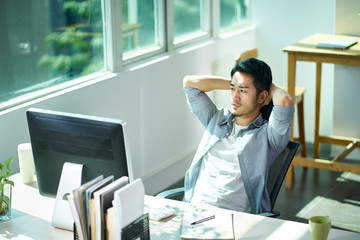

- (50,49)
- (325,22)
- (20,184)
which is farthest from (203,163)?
(325,22)

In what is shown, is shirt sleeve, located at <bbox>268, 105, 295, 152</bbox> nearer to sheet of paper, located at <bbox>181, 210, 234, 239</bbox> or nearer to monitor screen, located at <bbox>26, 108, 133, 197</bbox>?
sheet of paper, located at <bbox>181, 210, 234, 239</bbox>

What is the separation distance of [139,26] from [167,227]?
205 cm

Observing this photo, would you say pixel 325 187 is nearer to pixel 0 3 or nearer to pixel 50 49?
pixel 50 49

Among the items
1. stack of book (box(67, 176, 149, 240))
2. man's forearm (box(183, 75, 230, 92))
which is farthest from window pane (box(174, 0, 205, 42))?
stack of book (box(67, 176, 149, 240))

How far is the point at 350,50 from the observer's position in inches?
158

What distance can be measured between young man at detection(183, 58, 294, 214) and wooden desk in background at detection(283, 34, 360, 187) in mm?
1298

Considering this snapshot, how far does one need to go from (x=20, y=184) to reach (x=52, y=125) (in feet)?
1.79

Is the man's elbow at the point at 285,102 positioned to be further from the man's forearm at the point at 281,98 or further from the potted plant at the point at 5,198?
the potted plant at the point at 5,198

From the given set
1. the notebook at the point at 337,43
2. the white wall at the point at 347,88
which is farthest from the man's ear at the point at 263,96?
the white wall at the point at 347,88

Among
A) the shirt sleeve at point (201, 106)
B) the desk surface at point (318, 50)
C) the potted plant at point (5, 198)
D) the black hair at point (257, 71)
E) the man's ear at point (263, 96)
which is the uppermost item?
the black hair at point (257, 71)

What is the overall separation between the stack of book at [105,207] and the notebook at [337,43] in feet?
7.96

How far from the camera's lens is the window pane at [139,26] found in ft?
12.9

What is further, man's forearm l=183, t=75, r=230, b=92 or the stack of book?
man's forearm l=183, t=75, r=230, b=92

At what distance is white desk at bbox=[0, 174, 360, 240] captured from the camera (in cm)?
226
